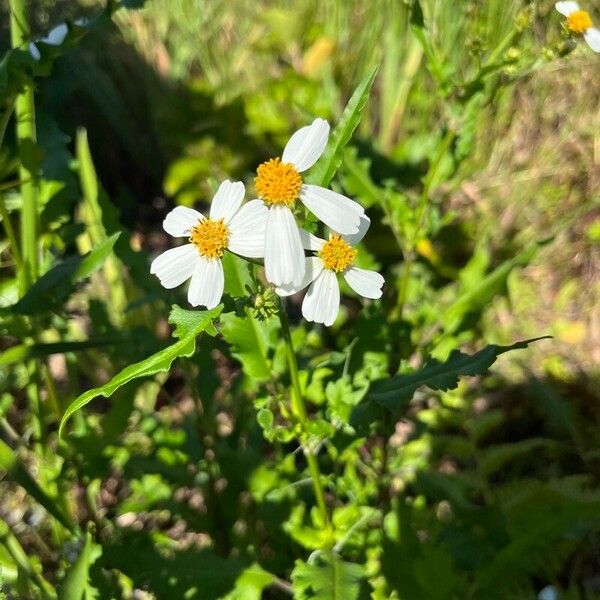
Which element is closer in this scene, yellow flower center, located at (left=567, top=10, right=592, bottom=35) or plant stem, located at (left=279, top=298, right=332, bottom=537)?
plant stem, located at (left=279, top=298, right=332, bottom=537)

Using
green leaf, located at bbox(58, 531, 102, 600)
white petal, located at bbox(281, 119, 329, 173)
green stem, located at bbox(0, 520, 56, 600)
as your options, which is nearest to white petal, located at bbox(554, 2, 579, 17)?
white petal, located at bbox(281, 119, 329, 173)

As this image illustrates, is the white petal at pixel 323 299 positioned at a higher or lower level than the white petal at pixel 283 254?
lower

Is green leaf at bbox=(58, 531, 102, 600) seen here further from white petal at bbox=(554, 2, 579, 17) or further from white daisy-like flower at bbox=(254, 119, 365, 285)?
white petal at bbox=(554, 2, 579, 17)

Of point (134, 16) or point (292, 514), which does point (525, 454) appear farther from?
point (134, 16)

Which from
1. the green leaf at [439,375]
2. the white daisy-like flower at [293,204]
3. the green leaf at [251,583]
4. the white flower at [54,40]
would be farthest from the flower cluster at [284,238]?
the green leaf at [251,583]

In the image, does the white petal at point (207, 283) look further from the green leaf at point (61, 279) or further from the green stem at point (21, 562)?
the green stem at point (21, 562)

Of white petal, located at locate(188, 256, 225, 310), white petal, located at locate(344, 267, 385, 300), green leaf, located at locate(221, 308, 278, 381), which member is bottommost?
green leaf, located at locate(221, 308, 278, 381)
